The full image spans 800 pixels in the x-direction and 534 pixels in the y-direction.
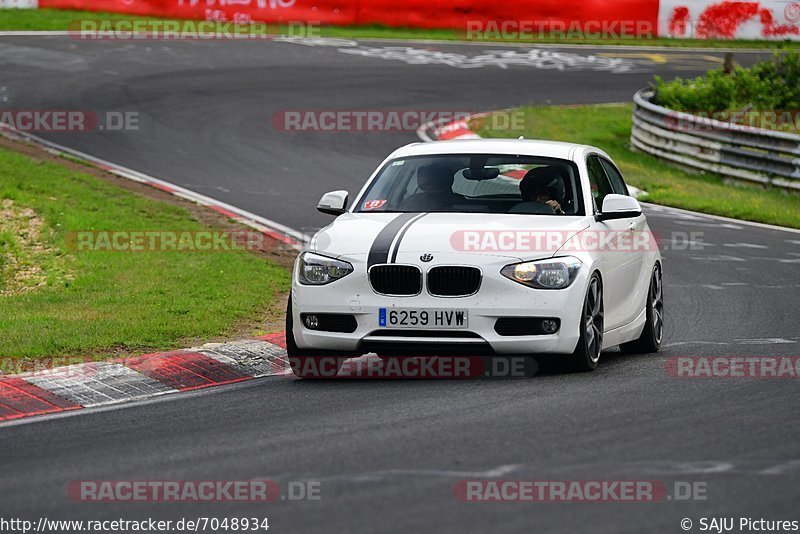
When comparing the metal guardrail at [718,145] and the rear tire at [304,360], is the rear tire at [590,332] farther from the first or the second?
the metal guardrail at [718,145]

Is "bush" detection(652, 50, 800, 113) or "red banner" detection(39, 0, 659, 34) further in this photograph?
"red banner" detection(39, 0, 659, 34)

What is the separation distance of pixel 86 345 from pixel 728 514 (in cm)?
550

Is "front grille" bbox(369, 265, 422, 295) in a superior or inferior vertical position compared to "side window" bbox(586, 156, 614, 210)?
inferior

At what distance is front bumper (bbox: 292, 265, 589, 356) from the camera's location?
29.1 feet

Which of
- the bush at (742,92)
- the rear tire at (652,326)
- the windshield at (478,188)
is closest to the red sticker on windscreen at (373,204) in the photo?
the windshield at (478,188)

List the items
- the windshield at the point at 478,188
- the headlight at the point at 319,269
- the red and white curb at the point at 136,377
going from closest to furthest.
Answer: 1. the red and white curb at the point at 136,377
2. the headlight at the point at 319,269
3. the windshield at the point at 478,188

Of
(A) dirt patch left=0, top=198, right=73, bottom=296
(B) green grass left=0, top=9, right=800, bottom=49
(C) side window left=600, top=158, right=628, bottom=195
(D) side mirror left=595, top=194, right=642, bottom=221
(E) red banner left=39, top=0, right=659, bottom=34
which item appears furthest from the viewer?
(E) red banner left=39, top=0, right=659, bottom=34

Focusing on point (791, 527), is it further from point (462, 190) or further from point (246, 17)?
point (246, 17)

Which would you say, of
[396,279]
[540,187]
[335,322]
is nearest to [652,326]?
[540,187]

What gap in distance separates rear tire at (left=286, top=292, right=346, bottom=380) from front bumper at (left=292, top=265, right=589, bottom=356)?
34 cm

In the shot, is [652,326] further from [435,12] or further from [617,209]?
[435,12]

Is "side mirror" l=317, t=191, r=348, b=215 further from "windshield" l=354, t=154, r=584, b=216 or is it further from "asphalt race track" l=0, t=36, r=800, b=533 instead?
"asphalt race track" l=0, t=36, r=800, b=533

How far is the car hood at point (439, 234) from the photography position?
29.5 feet

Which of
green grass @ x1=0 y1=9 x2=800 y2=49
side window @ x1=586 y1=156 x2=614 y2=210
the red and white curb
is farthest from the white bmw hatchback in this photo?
green grass @ x1=0 y1=9 x2=800 y2=49
